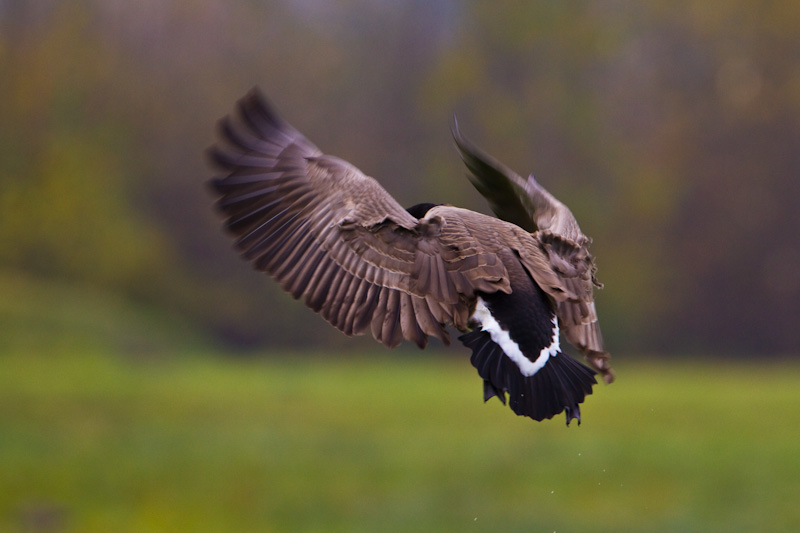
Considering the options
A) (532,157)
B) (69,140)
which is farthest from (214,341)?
(532,157)

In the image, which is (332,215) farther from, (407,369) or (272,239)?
(407,369)

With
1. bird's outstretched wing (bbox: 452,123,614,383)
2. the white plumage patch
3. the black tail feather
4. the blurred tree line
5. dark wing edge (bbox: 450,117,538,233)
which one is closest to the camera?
the black tail feather

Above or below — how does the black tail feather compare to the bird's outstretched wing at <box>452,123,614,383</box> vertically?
below

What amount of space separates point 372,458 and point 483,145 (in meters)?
24.3

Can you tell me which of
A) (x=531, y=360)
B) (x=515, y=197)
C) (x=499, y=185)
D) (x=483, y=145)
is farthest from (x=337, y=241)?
(x=483, y=145)

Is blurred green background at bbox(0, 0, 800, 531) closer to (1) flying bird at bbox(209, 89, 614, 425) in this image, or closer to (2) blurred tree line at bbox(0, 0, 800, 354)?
(2) blurred tree line at bbox(0, 0, 800, 354)

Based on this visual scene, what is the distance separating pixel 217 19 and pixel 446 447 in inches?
1446

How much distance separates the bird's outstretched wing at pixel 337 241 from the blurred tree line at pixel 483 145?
32.0m

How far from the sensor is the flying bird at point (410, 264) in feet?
20.3

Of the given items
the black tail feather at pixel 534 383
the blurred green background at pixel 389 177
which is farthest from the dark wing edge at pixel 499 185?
the blurred green background at pixel 389 177

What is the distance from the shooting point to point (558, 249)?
6969mm

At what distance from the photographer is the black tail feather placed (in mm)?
5914

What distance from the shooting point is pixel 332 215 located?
6719 mm

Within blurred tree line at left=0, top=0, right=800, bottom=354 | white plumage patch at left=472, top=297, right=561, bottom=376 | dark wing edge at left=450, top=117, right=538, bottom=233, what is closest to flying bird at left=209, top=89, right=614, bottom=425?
white plumage patch at left=472, top=297, right=561, bottom=376
